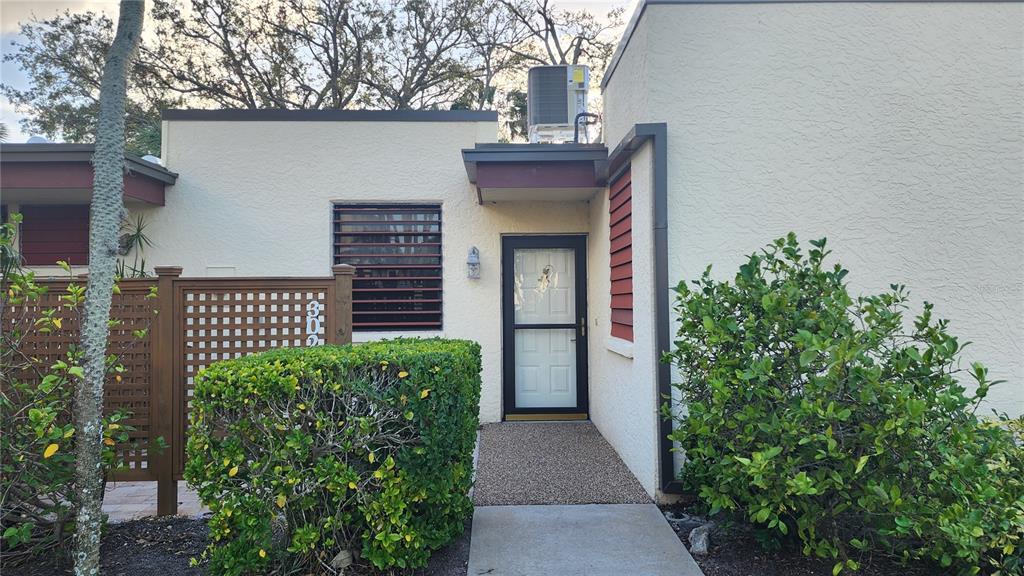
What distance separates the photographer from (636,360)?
4.43 meters

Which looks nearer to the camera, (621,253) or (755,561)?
(755,561)

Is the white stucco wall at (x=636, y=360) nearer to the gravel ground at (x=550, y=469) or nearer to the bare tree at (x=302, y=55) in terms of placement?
the gravel ground at (x=550, y=469)

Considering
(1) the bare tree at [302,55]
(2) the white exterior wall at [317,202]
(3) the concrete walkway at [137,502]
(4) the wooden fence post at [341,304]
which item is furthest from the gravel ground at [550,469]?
(1) the bare tree at [302,55]

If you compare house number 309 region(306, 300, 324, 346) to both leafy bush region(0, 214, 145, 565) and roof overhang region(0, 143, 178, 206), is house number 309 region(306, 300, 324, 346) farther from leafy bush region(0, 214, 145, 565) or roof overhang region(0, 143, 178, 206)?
roof overhang region(0, 143, 178, 206)

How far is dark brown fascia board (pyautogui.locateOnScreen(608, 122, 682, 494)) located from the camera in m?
3.94

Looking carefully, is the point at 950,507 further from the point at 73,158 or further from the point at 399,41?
the point at 399,41

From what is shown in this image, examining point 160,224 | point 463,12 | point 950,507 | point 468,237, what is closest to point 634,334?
point 950,507

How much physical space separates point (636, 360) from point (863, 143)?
239 centimetres

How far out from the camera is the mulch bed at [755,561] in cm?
301

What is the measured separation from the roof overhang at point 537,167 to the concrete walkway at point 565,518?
269 centimetres

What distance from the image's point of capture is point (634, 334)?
14.6 feet

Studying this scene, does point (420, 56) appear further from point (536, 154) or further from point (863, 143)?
point (863, 143)

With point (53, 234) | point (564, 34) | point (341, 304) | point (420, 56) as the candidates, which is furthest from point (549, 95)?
point (564, 34)

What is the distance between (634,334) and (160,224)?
18.4 feet
